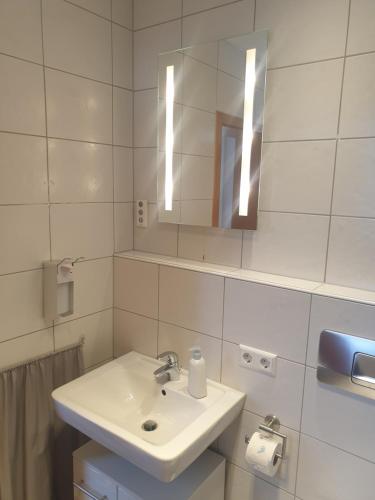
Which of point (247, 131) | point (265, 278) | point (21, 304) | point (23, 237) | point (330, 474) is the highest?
point (247, 131)

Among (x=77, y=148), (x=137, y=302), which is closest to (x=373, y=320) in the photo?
(x=137, y=302)

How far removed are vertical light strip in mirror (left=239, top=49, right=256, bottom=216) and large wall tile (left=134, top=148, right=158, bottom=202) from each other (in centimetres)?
46

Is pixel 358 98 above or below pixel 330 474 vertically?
above

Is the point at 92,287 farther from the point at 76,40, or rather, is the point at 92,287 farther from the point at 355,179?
the point at 355,179

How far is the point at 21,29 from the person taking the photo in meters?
1.31

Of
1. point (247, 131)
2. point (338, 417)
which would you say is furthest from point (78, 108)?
point (338, 417)

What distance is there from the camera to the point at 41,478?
4.94ft

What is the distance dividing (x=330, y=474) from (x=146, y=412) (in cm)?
69

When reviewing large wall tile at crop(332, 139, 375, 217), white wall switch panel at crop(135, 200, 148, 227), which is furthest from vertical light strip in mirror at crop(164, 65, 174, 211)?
large wall tile at crop(332, 139, 375, 217)

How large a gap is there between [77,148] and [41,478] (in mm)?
1350

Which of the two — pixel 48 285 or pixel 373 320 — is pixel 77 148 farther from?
pixel 373 320

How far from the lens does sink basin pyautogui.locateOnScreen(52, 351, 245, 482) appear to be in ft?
3.59

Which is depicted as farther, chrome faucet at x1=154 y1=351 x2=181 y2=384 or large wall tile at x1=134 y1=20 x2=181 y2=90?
large wall tile at x1=134 y1=20 x2=181 y2=90

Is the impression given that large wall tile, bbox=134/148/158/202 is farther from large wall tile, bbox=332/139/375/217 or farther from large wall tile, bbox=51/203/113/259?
large wall tile, bbox=332/139/375/217
